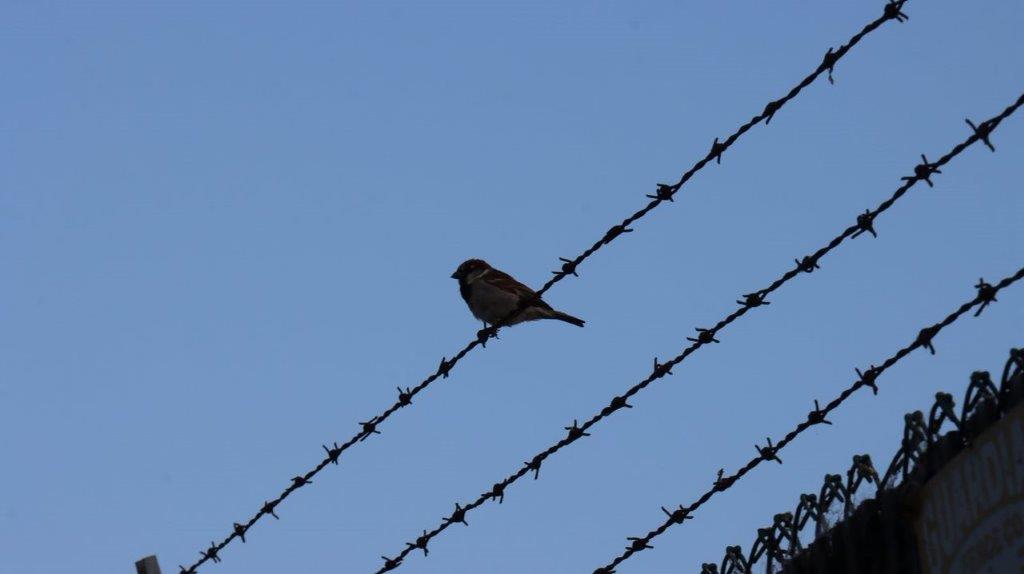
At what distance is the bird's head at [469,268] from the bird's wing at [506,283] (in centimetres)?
10

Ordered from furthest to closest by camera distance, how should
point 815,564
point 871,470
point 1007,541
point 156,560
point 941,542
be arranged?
point 156,560 < point 815,564 < point 871,470 < point 941,542 < point 1007,541

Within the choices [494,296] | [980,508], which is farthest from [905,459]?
[494,296]

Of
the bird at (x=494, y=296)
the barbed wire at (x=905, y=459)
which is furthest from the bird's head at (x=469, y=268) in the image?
the barbed wire at (x=905, y=459)

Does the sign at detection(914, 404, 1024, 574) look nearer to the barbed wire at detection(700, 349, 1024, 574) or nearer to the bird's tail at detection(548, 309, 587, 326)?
the barbed wire at detection(700, 349, 1024, 574)

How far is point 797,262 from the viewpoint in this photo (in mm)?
4859

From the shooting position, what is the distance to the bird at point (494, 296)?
10.6 m

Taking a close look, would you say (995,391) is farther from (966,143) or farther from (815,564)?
(815,564)

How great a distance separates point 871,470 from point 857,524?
239 millimetres

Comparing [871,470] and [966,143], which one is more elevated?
[966,143]

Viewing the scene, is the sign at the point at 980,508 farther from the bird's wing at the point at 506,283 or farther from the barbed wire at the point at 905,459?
the bird's wing at the point at 506,283

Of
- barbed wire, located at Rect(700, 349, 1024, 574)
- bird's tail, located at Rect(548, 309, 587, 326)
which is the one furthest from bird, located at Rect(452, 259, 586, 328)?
barbed wire, located at Rect(700, 349, 1024, 574)

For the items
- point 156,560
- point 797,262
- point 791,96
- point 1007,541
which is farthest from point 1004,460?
point 156,560

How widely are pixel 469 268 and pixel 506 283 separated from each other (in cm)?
52

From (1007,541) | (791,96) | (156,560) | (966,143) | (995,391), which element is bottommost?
(1007,541)
